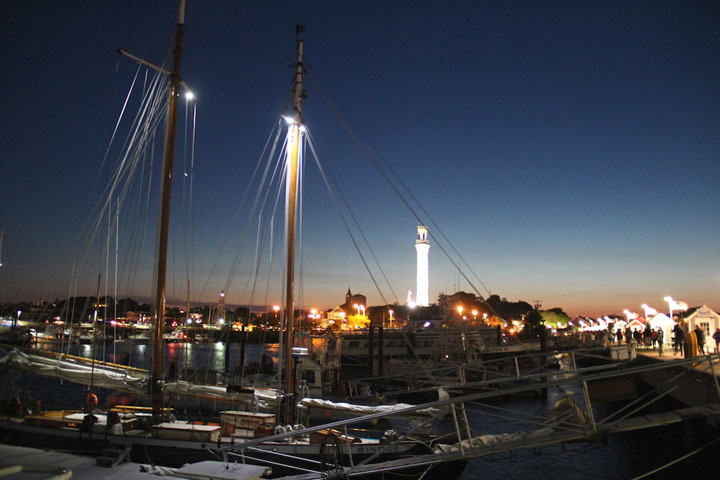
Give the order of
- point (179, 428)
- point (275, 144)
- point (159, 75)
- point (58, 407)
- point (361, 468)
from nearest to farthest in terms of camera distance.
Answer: point (361, 468) → point (179, 428) → point (159, 75) → point (275, 144) → point (58, 407)

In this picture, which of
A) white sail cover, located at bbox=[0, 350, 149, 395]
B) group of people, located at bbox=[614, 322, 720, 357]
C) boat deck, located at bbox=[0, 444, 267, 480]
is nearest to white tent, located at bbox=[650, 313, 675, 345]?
group of people, located at bbox=[614, 322, 720, 357]

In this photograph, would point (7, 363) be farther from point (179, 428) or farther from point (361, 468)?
point (361, 468)

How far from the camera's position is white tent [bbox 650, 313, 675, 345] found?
4531 cm

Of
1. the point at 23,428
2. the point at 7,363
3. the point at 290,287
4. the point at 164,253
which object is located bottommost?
the point at 23,428

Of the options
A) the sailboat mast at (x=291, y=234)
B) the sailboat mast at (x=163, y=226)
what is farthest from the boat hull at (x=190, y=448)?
the sailboat mast at (x=291, y=234)

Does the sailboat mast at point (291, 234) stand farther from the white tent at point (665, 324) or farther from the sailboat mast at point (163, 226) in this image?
the white tent at point (665, 324)

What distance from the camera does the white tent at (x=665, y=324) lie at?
45.3 metres

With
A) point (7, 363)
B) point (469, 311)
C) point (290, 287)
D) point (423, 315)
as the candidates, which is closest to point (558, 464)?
point (290, 287)

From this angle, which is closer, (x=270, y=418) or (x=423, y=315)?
(x=270, y=418)

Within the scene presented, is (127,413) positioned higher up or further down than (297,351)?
further down

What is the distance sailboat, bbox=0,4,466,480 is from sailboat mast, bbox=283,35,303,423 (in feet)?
0.14

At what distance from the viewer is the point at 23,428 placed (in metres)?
15.3

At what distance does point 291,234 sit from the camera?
774 inches

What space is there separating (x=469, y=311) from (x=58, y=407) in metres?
98.4
